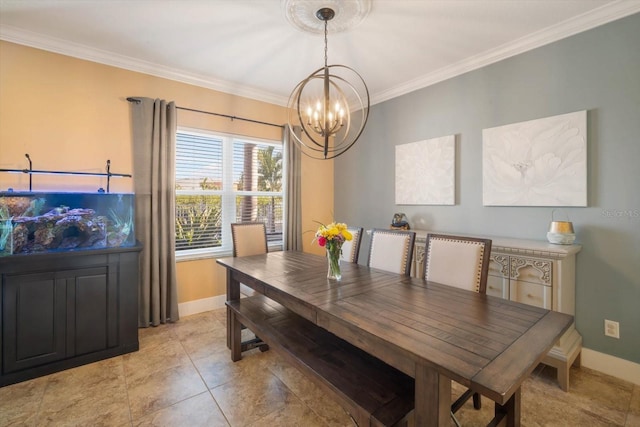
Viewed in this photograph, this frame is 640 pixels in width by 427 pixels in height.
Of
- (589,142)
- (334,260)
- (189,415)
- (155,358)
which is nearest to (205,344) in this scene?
(155,358)

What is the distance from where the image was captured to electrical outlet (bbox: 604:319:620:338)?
86.4 inches

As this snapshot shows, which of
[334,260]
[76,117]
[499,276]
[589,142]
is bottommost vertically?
[499,276]

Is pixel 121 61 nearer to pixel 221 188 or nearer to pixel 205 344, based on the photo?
pixel 221 188

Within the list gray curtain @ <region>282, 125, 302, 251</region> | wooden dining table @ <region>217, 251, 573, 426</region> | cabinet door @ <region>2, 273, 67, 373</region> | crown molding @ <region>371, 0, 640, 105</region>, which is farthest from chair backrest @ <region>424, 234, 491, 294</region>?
cabinet door @ <region>2, 273, 67, 373</region>

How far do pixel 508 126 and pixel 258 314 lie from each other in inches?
111

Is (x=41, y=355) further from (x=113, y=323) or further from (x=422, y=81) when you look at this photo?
(x=422, y=81)

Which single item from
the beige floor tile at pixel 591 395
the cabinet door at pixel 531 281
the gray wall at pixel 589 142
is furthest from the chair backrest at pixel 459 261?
the gray wall at pixel 589 142

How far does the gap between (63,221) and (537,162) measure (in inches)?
158

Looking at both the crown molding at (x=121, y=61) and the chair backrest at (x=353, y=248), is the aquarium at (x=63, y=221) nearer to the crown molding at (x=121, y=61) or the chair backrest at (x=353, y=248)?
the crown molding at (x=121, y=61)

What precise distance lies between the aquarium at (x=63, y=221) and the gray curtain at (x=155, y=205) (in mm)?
399

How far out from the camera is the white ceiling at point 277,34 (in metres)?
2.17

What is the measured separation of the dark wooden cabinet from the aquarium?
5.1 inches

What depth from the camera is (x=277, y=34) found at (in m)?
2.53

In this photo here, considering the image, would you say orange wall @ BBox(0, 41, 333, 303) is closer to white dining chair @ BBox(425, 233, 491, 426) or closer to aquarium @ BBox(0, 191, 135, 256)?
aquarium @ BBox(0, 191, 135, 256)
